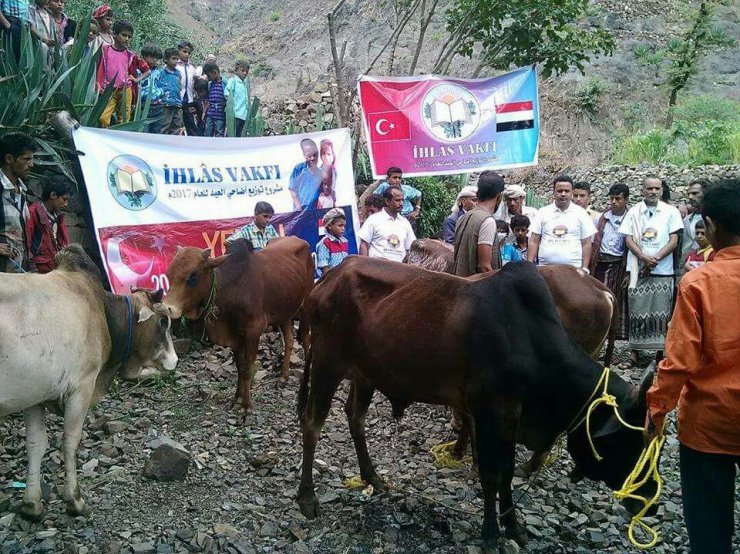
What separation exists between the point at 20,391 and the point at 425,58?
73.5ft

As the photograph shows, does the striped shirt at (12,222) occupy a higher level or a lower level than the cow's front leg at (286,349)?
higher

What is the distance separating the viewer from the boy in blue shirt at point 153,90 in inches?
342

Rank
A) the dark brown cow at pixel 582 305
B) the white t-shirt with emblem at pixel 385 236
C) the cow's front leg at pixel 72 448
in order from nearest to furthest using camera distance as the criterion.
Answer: the cow's front leg at pixel 72 448, the dark brown cow at pixel 582 305, the white t-shirt with emblem at pixel 385 236

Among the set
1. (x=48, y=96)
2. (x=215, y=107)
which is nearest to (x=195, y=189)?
(x=48, y=96)

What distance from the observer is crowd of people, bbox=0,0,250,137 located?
25.5 ft

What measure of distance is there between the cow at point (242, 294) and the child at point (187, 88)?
9.35ft

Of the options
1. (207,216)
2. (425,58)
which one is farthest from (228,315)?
(425,58)

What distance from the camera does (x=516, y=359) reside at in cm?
414

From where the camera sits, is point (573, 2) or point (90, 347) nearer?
point (90, 347)

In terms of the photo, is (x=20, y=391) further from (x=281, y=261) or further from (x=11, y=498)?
(x=281, y=261)

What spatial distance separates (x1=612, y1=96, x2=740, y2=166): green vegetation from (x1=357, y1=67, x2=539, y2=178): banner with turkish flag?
25.1 feet

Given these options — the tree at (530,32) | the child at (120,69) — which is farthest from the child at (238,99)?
the tree at (530,32)

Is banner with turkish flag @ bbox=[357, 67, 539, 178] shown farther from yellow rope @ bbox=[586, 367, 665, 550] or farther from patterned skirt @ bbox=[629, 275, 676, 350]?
yellow rope @ bbox=[586, 367, 665, 550]

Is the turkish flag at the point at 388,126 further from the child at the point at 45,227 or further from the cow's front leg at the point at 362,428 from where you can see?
the cow's front leg at the point at 362,428
